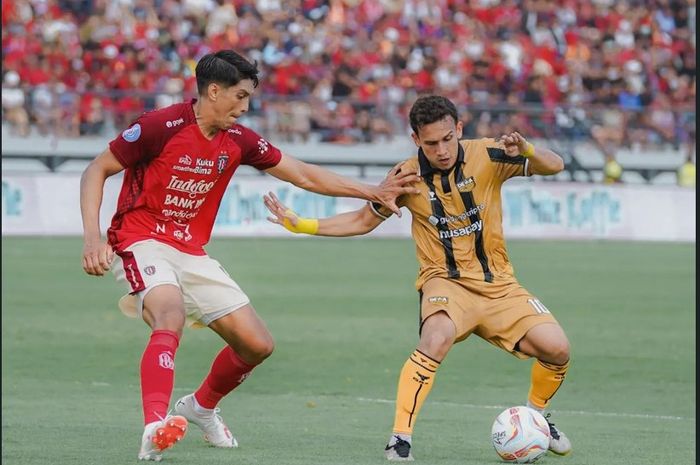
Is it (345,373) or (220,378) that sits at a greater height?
(220,378)

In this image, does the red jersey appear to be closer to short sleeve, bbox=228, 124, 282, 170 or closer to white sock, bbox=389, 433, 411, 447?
short sleeve, bbox=228, 124, 282, 170

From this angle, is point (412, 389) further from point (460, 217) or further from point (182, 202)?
point (182, 202)

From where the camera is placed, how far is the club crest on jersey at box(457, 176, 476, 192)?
7688 millimetres

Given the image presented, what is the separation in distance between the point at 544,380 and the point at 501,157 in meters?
1.28

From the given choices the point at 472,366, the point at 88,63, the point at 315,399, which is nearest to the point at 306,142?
the point at 88,63

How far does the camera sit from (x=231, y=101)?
7.16 metres

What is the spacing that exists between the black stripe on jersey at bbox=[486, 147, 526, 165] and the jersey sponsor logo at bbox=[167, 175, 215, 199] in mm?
1595

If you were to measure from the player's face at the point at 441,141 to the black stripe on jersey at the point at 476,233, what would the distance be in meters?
0.09

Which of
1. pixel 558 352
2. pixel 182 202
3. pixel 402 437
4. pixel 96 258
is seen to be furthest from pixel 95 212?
pixel 558 352

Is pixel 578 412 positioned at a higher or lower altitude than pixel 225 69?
lower

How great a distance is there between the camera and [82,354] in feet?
40.9

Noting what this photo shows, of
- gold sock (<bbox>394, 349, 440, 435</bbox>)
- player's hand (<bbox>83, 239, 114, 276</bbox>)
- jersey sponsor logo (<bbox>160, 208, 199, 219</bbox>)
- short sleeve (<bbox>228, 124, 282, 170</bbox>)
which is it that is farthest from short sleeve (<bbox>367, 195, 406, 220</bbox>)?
player's hand (<bbox>83, 239, 114, 276</bbox>)

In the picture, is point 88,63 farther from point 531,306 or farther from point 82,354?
point 531,306

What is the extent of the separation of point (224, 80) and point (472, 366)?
5.62 metres
